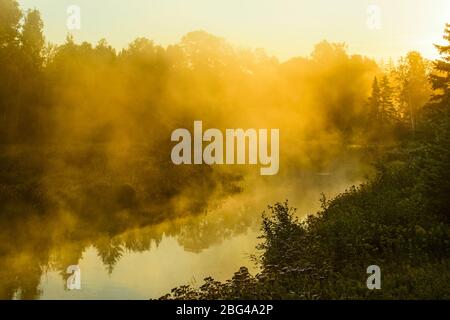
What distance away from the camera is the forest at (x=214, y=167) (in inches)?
528

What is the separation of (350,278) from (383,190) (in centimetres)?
862

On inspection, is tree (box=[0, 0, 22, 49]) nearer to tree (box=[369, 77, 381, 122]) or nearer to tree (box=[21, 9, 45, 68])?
tree (box=[21, 9, 45, 68])

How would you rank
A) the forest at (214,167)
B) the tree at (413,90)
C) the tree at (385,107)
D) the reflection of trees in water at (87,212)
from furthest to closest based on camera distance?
the tree at (413,90), the tree at (385,107), the reflection of trees in water at (87,212), the forest at (214,167)

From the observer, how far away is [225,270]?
1630 cm

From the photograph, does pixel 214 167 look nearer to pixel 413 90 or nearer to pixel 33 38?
pixel 33 38

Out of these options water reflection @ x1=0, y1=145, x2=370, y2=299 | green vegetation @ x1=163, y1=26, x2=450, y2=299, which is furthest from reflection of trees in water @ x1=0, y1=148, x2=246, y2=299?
green vegetation @ x1=163, y1=26, x2=450, y2=299

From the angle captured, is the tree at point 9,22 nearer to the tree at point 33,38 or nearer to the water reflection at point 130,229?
the tree at point 33,38

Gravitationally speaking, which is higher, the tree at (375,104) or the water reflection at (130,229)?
the tree at (375,104)

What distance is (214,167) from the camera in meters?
39.5

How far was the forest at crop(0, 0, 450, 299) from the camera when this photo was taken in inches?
528

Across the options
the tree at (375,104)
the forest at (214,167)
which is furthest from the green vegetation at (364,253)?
the tree at (375,104)

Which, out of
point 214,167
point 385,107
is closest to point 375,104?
point 385,107

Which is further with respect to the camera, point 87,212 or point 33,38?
point 33,38
